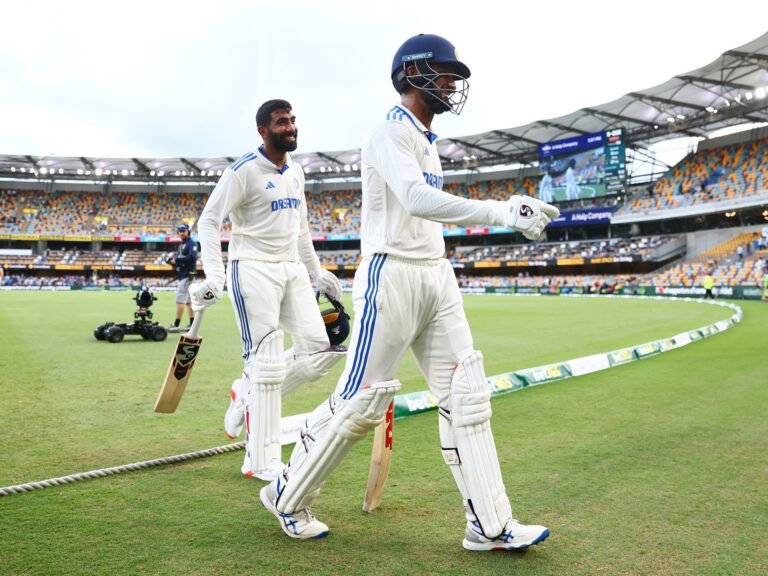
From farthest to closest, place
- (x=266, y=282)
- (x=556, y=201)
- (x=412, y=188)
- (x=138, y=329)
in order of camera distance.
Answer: (x=556, y=201) → (x=138, y=329) → (x=266, y=282) → (x=412, y=188)

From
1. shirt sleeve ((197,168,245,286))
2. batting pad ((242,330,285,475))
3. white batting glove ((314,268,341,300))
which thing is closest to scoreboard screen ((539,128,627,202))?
white batting glove ((314,268,341,300))

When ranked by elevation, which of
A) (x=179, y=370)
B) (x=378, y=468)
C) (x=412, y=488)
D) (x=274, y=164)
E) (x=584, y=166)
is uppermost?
(x=584, y=166)

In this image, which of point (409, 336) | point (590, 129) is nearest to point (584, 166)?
point (590, 129)

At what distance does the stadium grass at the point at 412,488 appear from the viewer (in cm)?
271

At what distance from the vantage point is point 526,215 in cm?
252

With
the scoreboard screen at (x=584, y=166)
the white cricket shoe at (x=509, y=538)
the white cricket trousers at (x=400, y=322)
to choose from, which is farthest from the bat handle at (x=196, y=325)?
the scoreboard screen at (x=584, y=166)

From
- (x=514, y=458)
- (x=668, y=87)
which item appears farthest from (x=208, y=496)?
(x=668, y=87)

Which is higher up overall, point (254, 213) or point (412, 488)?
point (254, 213)

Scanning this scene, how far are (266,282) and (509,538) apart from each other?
7.78ft

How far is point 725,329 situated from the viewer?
14.8 metres

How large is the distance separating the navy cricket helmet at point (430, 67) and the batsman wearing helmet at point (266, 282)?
4.65ft

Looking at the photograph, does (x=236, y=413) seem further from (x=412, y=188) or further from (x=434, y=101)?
(x=434, y=101)

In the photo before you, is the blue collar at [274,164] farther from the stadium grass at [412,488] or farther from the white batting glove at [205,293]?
the stadium grass at [412,488]

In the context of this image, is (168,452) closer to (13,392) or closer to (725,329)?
(13,392)
